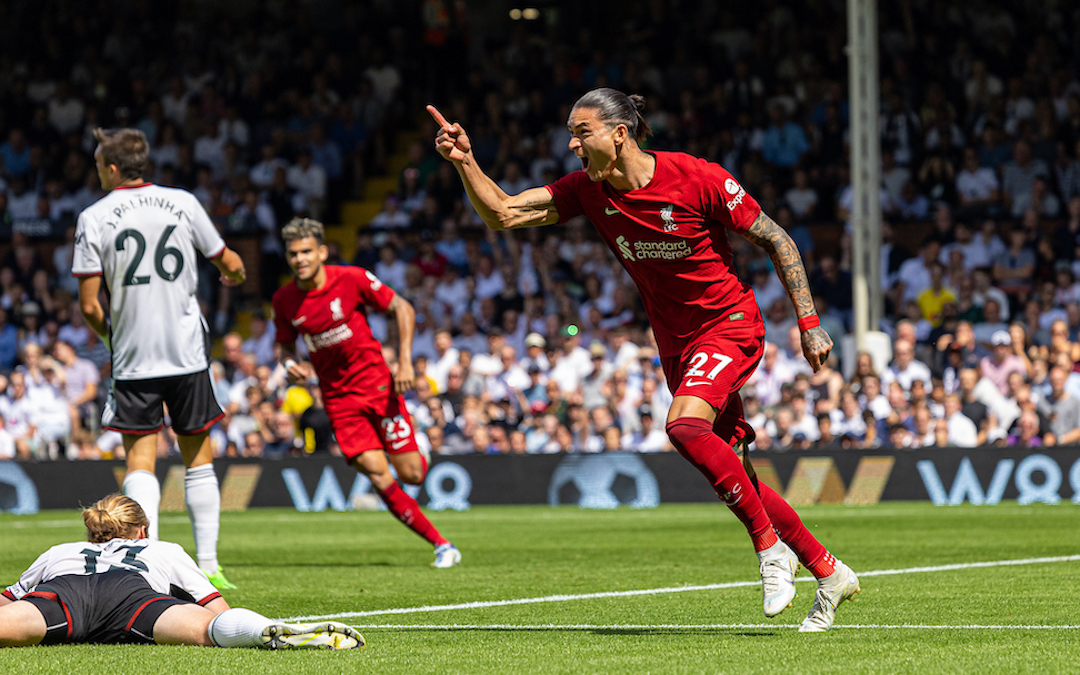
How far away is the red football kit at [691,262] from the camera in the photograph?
6.31 metres

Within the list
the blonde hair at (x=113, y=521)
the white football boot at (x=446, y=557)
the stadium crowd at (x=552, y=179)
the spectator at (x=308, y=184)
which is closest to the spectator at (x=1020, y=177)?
the stadium crowd at (x=552, y=179)

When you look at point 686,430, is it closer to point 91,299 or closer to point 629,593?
point 629,593

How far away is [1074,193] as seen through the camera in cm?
1880

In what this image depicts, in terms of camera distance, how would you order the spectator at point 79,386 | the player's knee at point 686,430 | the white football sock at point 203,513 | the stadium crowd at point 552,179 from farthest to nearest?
the spectator at point 79,386
the stadium crowd at point 552,179
the white football sock at point 203,513
the player's knee at point 686,430

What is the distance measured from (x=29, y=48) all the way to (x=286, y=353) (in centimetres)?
1962

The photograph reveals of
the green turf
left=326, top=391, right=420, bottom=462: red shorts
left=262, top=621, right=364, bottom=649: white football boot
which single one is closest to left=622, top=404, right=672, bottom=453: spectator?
the green turf

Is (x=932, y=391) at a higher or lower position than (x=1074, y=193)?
lower

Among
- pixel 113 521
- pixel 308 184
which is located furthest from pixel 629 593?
pixel 308 184

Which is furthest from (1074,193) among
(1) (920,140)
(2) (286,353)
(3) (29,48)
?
(3) (29,48)

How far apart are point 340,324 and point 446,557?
1.81 meters

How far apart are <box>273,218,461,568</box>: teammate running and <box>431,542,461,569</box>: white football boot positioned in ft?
1.29

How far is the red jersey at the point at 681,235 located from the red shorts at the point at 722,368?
0.21 ft

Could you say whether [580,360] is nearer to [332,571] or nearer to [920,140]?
[920,140]

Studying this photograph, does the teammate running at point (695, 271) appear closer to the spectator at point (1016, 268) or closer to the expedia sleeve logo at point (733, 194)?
the expedia sleeve logo at point (733, 194)
